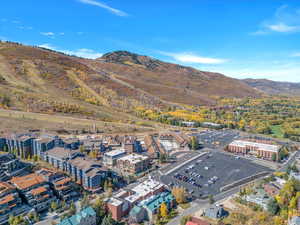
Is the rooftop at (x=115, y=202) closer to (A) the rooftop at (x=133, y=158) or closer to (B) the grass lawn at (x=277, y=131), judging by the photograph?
(A) the rooftop at (x=133, y=158)

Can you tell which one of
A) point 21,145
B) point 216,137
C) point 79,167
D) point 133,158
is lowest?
point 133,158

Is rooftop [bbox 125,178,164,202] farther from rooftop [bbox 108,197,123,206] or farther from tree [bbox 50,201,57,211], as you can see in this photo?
tree [bbox 50,201,57,211]

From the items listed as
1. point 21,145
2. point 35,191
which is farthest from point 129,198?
point 21,145

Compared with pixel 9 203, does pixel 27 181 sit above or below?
above

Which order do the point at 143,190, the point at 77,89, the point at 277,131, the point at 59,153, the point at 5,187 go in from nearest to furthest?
the point at 5,187 → the point at 143,190 → the point at 59,153 → the point at 277,131 → the point at 77,89

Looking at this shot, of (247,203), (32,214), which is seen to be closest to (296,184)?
(247,203)

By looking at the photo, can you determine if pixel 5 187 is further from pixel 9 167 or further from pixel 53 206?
pixel 53 206
